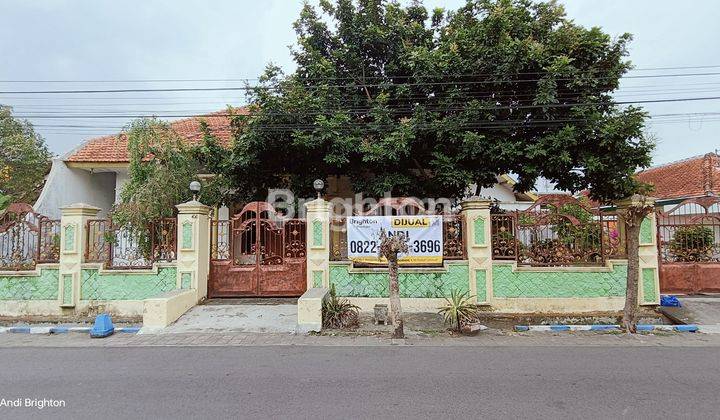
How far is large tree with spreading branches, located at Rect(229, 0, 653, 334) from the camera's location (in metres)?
10.3

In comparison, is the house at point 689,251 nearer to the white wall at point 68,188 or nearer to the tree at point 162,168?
the tree at point 162,168

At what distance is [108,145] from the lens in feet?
49.0

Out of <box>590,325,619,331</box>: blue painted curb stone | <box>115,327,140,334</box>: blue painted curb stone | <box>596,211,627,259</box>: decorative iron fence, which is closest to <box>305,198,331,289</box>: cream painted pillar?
<box>115,327,140,334</box>: blue painted curb stone

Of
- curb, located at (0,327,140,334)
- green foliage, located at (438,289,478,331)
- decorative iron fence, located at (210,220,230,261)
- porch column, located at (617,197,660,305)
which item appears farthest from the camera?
decorative iron fence, located at (210,220,230,261)

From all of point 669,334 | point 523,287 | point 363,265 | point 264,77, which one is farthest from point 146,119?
point 669,334

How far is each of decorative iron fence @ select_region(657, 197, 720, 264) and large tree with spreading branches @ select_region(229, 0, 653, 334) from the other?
3.99 feet

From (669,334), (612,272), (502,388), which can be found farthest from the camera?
(612,272)

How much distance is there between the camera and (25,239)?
9.93 m

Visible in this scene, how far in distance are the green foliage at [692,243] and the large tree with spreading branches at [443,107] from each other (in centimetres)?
147

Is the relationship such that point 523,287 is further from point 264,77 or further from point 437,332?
point 264,77

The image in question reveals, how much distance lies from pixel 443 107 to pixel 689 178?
1409 cm

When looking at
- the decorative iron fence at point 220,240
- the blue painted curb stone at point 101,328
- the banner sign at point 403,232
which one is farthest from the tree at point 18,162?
the banner sign at point 403,232

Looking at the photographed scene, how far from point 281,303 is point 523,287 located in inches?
213

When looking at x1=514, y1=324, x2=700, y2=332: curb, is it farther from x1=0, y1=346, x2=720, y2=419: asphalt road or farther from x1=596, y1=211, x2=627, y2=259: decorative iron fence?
x1=596, y1=211, x2=627, y2=259: decorative iron fence
